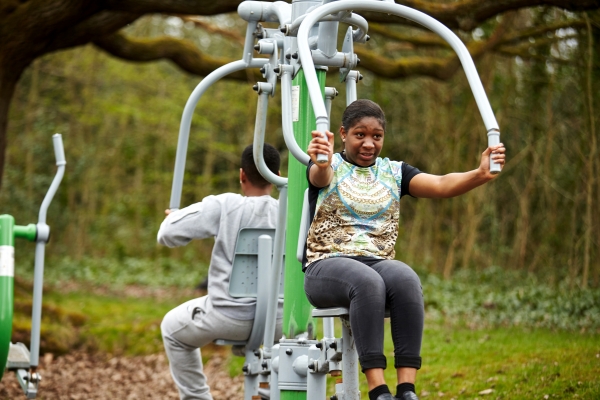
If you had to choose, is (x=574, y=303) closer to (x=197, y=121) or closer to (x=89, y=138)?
(x=197, y=121)

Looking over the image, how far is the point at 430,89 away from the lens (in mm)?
13180

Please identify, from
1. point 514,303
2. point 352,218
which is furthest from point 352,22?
point 514,303

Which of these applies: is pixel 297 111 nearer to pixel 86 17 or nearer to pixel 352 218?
pixel 352 218

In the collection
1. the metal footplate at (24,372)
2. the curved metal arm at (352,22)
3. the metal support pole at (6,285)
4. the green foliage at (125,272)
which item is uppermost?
the curved metal arm at (352,22)

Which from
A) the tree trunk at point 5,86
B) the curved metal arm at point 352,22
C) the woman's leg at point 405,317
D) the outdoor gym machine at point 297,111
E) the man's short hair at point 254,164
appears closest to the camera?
the woman's leg at point 405,317

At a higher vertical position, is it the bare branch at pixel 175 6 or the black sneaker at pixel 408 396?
the bare branch at pixel 175 6

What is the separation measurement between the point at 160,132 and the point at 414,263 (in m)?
7.57

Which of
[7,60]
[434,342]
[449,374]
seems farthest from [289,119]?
[7,60]

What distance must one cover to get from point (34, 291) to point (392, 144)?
431 inches

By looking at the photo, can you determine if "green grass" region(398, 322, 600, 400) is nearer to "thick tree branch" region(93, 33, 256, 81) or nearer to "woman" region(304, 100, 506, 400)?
"woman" region(304, 100, 506, 400)

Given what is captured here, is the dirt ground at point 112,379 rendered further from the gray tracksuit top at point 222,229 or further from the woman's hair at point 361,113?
the woman's hair at point 361,113

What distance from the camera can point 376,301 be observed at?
290cm

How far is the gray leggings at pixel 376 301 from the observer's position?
9.46 feet

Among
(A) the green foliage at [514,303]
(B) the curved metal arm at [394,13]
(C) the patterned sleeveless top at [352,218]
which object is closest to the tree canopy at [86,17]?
(A) the green foliage at [514,303]
